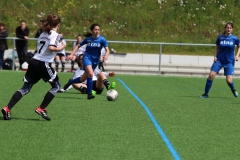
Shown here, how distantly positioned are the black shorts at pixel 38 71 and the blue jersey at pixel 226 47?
18.8 feet

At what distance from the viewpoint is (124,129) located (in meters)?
8.20

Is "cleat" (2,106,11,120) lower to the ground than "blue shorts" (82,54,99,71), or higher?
higher

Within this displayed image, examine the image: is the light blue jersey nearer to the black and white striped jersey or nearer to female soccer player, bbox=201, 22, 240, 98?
female soccer player, bbox=201, 22, 240, 98

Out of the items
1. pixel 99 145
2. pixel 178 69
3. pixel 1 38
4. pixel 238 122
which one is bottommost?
pixel 178 69

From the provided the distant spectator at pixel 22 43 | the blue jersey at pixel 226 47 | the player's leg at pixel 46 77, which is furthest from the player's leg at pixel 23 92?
the distant spectator at pixel 22 43

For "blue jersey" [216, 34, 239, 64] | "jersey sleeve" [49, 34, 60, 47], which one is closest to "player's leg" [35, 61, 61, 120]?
"jersey sleeve" [49, 34, 60, 47]

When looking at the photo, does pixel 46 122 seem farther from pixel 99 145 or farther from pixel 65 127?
pixel 99 145

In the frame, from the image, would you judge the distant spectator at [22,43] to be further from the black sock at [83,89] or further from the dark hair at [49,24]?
the dark hair at [49,24]

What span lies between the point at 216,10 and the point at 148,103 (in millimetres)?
23425

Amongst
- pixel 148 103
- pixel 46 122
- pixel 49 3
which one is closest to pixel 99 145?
pixel 46 122

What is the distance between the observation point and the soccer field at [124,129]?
21.6 ft

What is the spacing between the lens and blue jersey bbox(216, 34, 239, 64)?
13.5 meters

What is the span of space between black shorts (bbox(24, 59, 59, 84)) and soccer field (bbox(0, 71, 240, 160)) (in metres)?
0.62

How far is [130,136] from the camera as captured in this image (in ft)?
25.0
